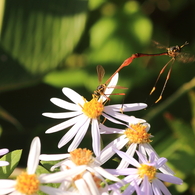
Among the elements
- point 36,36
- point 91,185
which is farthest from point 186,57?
point 36,36

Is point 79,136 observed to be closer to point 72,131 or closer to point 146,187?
point 72,131

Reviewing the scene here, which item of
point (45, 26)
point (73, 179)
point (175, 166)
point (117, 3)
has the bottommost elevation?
point (73, 179)

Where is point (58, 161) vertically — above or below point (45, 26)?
below

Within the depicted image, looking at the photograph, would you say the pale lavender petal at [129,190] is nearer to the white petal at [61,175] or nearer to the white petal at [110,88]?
the white petal at [61,175]

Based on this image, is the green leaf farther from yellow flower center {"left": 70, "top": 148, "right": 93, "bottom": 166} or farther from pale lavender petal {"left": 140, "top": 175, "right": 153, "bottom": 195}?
pale lavender petal {"left": 140, "top": 175, "right": 153, "bottom": 195}

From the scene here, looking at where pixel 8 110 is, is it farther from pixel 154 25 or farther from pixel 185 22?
pixel 185 22

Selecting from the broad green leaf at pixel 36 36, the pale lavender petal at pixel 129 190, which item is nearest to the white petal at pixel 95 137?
the pale lavender petal at pixel 129 190

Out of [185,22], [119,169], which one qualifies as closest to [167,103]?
[185,22]
